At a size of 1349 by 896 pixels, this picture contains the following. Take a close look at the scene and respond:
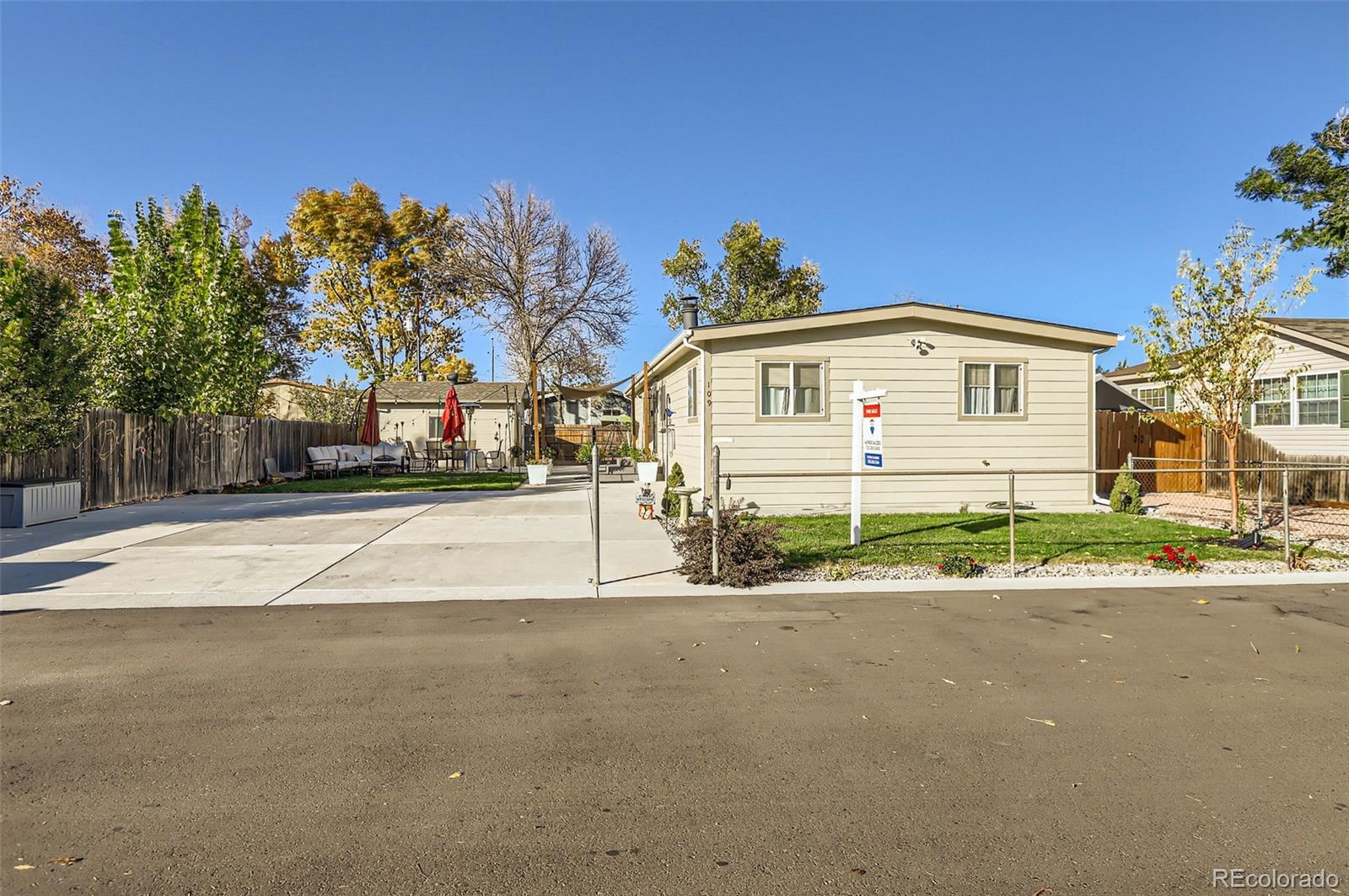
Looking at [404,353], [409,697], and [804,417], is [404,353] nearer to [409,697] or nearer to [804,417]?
[804,417]

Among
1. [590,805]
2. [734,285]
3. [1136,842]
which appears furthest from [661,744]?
[734,285]

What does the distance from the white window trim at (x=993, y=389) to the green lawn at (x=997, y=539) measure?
1758 millimetres

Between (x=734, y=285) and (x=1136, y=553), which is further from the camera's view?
(x=734, y=285)

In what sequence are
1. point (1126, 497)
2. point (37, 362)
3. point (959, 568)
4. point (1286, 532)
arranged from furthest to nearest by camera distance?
point (1126, 497), point (37, 362), point (1286, 532), point (959, 568)

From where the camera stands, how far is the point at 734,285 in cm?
3388

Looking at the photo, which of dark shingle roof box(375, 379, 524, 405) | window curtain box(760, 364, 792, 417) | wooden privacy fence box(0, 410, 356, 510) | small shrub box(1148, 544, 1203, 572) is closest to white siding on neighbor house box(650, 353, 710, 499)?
window curtain box(760, 364, 792, 417)

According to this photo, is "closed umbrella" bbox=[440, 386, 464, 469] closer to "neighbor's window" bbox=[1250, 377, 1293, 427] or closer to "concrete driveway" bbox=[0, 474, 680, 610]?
"concrete driveway" bbox=[0, 474, 680, 610]

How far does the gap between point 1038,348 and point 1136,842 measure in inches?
464

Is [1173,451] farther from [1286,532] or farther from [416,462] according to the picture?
[416,462]

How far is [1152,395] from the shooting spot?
20.7m

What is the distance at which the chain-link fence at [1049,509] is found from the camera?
8406 mm

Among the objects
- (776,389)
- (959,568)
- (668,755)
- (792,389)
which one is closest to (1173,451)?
(792,389)

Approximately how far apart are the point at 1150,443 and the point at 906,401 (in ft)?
28.2

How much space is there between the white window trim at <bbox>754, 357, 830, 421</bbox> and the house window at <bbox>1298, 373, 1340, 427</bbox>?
10.8 meters
